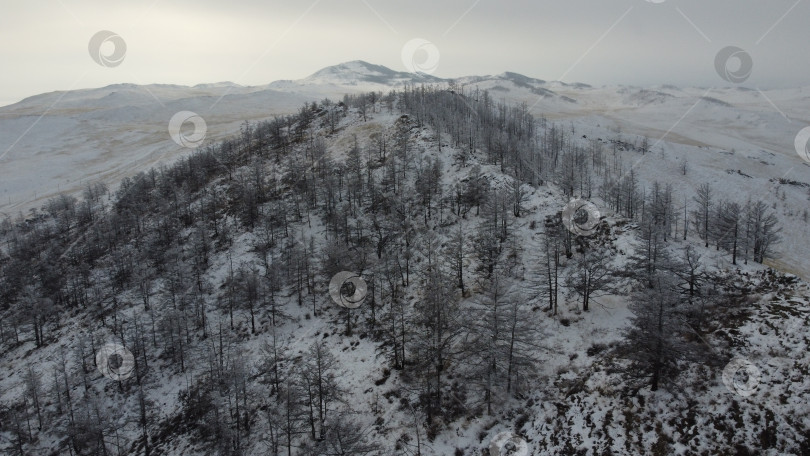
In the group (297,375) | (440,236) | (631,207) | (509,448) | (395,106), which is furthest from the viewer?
(395,106)

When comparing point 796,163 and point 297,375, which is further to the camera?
point 796,163

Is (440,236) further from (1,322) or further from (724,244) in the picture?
(1,322)

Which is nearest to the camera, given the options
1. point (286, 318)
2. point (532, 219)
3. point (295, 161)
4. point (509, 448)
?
point (509, 448)

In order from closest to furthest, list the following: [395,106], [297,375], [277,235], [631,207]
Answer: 1. [297,375]
2. [277,235]
3. [631,207]
4. [395,106]

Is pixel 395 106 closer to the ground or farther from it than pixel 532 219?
farther from it

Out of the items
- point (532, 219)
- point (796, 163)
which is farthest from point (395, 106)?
point (796, 163)

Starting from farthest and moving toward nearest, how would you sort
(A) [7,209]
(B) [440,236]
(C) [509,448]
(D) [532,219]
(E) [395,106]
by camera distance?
1. (E) [395,106]
2. (A) [7,209]
3. (B) [440,236]
4. (D) [532,219]
5. (C) [509,448]

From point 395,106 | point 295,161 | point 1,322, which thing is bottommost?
point 1,322

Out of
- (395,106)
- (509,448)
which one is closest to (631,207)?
(509,448)

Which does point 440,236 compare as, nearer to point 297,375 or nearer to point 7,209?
point 297,375
